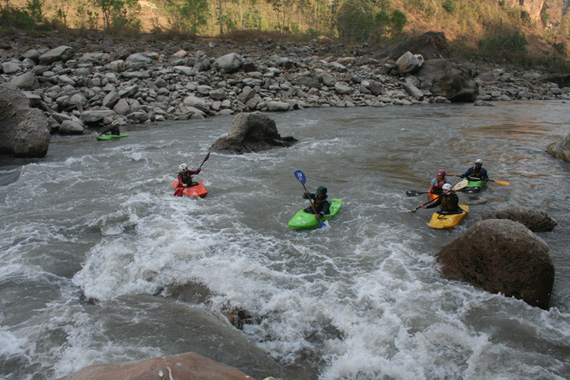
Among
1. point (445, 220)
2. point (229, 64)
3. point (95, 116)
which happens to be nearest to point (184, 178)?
point (445, 220)

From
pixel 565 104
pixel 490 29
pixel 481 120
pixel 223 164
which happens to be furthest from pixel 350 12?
pixel 223 164

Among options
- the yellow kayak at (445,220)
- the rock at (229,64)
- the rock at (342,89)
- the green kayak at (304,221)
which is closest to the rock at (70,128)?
the rock at (229,64)

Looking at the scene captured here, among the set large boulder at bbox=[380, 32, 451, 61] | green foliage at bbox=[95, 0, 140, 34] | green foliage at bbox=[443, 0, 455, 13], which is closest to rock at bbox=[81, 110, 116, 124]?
green foliage at bbox=[95, 0, 140, 34]

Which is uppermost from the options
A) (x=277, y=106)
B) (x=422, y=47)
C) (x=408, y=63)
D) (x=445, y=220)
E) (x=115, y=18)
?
(x=115, y=18)

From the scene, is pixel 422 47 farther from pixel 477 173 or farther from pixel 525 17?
pixel 525 17

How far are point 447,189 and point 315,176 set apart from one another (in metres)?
3.52

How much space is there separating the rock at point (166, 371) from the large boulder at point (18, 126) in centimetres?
1074

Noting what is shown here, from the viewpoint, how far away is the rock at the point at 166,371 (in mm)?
2246

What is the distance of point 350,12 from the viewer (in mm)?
41062

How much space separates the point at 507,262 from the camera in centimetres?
446

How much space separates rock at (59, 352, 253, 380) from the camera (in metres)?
2.25

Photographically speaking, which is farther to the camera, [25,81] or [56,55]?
[56,55]

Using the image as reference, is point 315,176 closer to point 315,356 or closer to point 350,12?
point 315,356

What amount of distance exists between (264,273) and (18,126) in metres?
9.91
